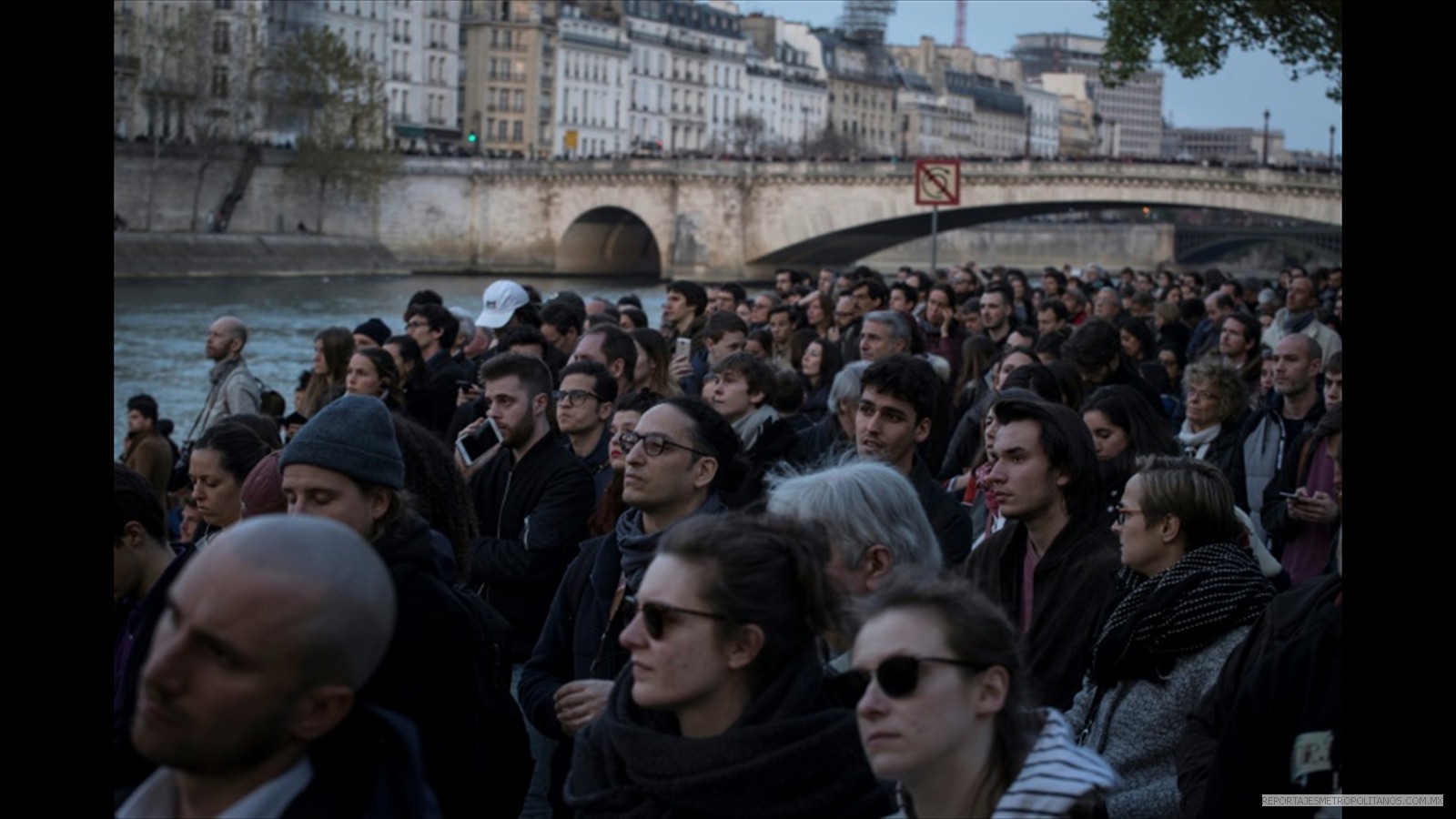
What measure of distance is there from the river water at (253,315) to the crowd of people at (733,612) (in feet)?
22.9

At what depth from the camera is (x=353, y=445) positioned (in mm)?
3719

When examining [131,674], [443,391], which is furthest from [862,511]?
[443,391]

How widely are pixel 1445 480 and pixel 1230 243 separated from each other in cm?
6877

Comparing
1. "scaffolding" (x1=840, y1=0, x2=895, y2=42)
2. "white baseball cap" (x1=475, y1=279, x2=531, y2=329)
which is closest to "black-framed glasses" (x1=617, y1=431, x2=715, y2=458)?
"white baseball cap" (x1=475, y1=279, x2=531, y2=329)

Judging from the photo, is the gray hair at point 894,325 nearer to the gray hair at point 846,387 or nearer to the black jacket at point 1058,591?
the gray hair at point 846,387

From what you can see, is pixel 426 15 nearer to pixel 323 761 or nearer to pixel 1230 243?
pixel 1230 243

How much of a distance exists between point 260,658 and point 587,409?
4209mm

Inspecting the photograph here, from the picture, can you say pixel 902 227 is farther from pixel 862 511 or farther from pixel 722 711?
pixel 722 711

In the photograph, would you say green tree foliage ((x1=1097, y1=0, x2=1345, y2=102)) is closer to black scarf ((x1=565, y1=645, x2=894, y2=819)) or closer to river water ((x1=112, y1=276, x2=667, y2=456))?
river water ((x1=112, y1=276, x2=667, y2=456))

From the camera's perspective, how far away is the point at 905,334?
848 centimetres

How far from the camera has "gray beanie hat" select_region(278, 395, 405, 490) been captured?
12.1ft

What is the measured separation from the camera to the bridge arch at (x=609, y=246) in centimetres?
6169

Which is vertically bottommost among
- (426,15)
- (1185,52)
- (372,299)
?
(372,299)


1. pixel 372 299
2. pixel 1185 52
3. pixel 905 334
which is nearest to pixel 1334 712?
pixel 905 334
